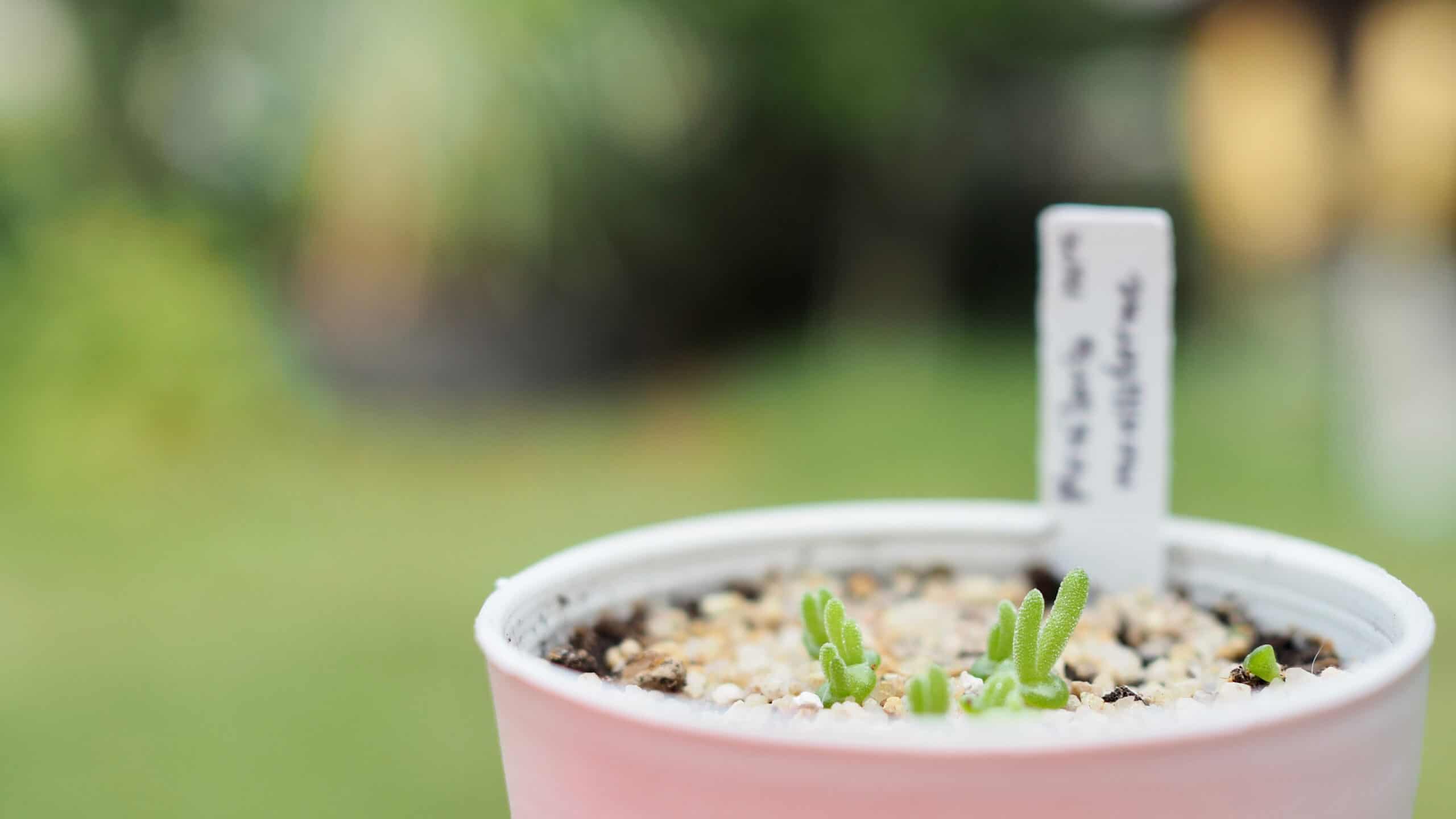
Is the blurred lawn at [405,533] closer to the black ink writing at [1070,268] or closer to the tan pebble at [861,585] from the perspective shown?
the tan pebble at [861,585]

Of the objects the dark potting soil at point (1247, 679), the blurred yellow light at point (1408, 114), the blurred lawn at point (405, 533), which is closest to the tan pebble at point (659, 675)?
the dark potting soil at point (1247, 679)

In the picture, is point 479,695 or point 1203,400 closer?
point 479,695

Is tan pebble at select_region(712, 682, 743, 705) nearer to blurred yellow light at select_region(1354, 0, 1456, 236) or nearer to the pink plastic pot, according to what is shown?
the pink plastic pot

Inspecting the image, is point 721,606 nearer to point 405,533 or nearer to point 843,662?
point 843,662

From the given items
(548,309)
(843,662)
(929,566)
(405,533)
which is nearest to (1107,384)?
(929,566)

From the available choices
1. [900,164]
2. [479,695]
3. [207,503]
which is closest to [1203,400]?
[900,164]

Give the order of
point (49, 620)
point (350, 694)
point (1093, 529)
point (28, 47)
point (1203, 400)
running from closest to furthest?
1. point (1093, 529)
2. point (350, 694)
3. point (49, 620)
4. point (28, 47)
5. point (1203, 400)

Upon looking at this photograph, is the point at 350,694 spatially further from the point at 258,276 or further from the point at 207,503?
the point at 258,276

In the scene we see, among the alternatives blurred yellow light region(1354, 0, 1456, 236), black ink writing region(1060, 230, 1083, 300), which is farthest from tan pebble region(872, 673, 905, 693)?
blurred yellow light region(1354, 0, 1456, 236)
